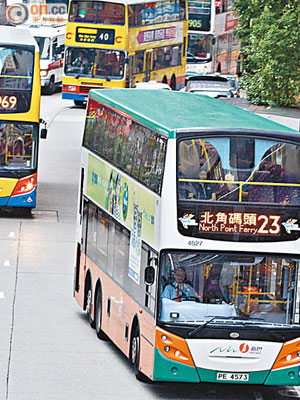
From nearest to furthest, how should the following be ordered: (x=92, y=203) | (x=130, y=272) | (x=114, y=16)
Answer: (x=130, y=272) < (x=92, y=203) < (x=114, y=16)

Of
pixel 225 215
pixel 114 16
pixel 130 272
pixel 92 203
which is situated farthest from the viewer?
pixel 114 16

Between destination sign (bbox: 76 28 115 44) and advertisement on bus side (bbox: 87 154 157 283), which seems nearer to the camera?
advertisement on bus side (bbox: 87 154 157 283)

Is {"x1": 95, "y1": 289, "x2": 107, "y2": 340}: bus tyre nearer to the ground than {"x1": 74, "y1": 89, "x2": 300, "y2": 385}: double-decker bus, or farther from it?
nearer to the ground

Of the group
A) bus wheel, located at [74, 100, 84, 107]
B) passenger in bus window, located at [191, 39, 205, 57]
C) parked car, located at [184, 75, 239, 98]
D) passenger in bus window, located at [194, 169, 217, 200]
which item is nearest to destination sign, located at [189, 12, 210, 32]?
passenger in bus window, located at [191, 39, 205, 57]

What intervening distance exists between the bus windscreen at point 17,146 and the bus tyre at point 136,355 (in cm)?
1337

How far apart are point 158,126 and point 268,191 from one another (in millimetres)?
1574

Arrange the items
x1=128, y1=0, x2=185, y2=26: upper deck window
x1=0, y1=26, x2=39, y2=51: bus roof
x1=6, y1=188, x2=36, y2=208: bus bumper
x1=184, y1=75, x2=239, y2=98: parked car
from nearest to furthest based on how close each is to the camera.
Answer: x1=0, y1=26, x2=39, y2=51: bus roof, x1=6, y1=188, x2=36, y2=208: bus bumper, x1=128, y1=0, x2=185, y2=26: upper deck window, x1=184, y1=75, x2=239, y2=98: parked car

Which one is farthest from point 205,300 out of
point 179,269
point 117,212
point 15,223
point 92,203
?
point 15,223

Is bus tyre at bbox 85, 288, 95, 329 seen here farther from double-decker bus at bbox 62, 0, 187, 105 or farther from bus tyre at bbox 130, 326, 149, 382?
double-decker bus at bbox 62, 0, 187, 105

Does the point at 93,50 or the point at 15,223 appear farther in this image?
the point at 93,50

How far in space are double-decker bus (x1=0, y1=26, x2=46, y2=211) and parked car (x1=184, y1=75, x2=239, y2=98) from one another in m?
19.2

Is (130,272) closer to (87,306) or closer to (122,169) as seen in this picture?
(122,169)

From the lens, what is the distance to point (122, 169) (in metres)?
15.4

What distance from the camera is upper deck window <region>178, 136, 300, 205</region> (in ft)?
42.6
